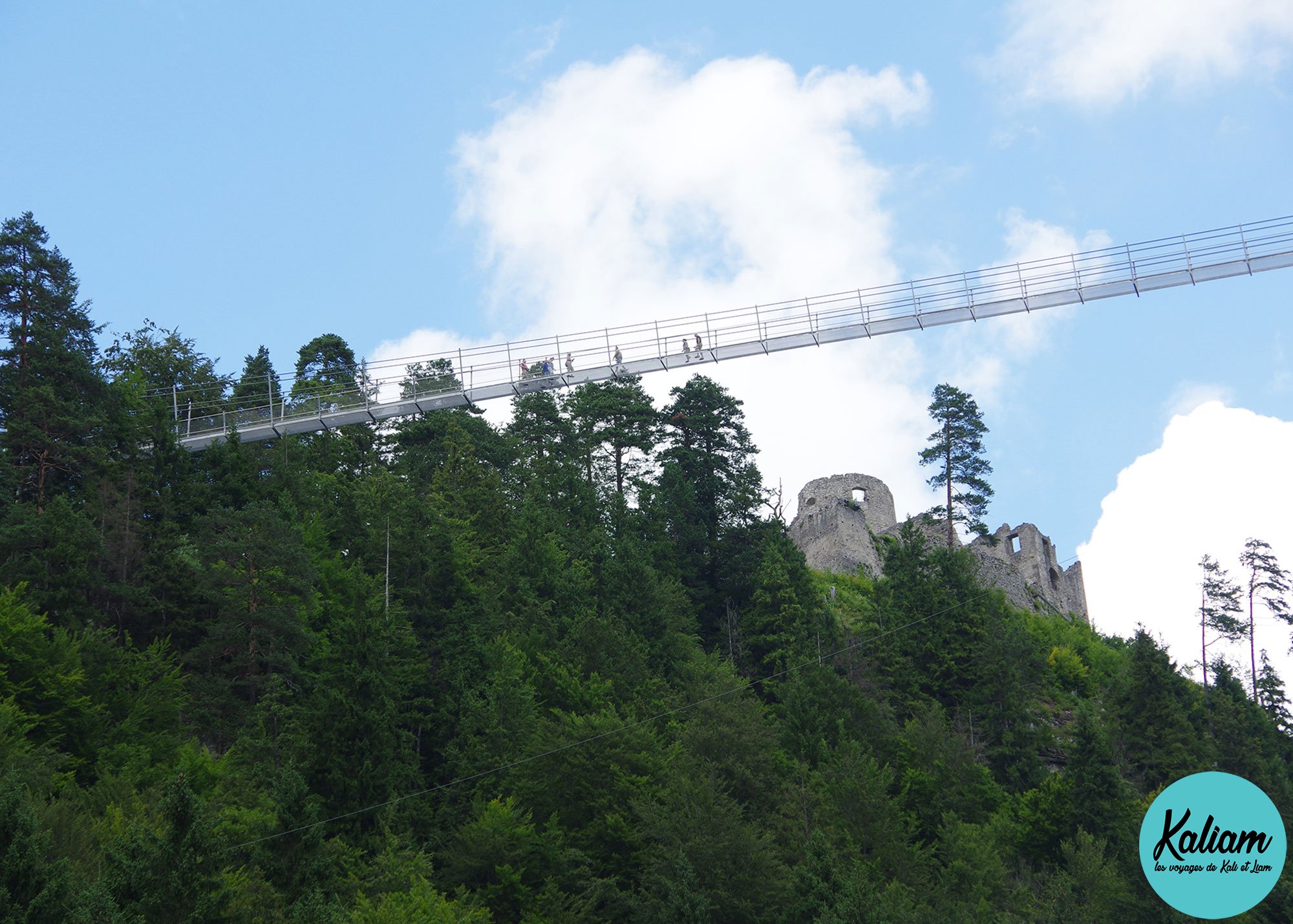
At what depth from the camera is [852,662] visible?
1805 inches

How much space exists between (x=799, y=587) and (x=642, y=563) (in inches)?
287

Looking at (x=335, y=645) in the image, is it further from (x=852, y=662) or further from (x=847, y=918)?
(x=852, y=662)

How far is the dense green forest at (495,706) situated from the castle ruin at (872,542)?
1596cm

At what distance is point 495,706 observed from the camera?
33.3 m

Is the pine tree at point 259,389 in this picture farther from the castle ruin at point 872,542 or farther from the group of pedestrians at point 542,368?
the castle ruin at point 872,542

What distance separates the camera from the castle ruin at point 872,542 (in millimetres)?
70750

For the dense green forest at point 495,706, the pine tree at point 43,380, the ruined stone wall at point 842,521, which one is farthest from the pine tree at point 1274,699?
the pine tree at point 43,380

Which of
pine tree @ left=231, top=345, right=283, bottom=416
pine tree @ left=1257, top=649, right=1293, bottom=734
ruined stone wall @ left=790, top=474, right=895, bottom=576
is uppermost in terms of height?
pine tree @ left=231, top=345, right=283, bottom=416

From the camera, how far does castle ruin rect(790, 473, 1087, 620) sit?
70.8 metres

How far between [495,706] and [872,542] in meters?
41.9

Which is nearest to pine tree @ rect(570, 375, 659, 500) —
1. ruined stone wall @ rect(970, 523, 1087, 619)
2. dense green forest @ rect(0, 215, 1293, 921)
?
dense green forest @ rect(0, 215, 1293, 921)

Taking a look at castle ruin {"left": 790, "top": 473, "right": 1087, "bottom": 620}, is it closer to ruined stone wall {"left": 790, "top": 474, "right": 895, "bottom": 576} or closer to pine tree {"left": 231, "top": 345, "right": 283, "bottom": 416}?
ruined stone wall {"left": 790, "top": 474, "right": 895, "bottom": 576}

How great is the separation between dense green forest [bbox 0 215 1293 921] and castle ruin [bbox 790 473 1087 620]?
52.4ft

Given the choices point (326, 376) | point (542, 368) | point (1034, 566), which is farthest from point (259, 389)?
point (1034, 566)
